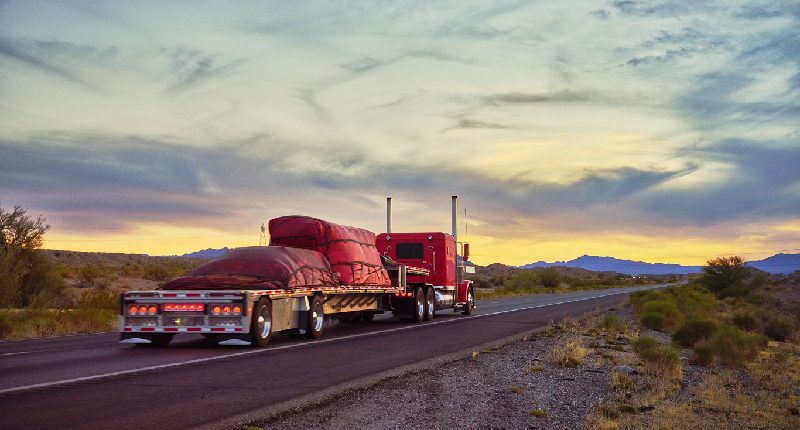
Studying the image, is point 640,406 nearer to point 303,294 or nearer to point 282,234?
point 303,294

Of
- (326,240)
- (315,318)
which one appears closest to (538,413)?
(315,318)

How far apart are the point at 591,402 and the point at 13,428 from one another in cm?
689

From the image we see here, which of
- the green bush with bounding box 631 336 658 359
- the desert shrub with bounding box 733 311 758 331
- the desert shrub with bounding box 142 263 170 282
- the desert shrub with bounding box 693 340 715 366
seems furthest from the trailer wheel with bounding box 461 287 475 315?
the desert shrub with bounding box 142 263 170 282

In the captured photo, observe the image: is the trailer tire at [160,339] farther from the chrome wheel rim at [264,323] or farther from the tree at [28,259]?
the tree at [28,259]

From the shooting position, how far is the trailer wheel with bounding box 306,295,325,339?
17953 mm

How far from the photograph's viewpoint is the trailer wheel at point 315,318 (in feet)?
58.9

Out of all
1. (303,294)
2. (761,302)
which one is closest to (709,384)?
(303,294)

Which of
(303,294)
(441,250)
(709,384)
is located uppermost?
(441,250)

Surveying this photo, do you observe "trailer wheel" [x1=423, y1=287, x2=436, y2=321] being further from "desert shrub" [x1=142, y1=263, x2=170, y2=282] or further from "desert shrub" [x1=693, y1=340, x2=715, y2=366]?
"desert shrub" [x1=142, y1=263, x2=170, y2=282]

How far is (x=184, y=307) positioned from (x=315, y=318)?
12.4 ft

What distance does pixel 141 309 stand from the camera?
1556 centimetres

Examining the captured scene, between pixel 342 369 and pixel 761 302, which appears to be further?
pixel 761 302

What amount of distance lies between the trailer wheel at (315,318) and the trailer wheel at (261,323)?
6.12 feet

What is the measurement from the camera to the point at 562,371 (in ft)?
42.9
